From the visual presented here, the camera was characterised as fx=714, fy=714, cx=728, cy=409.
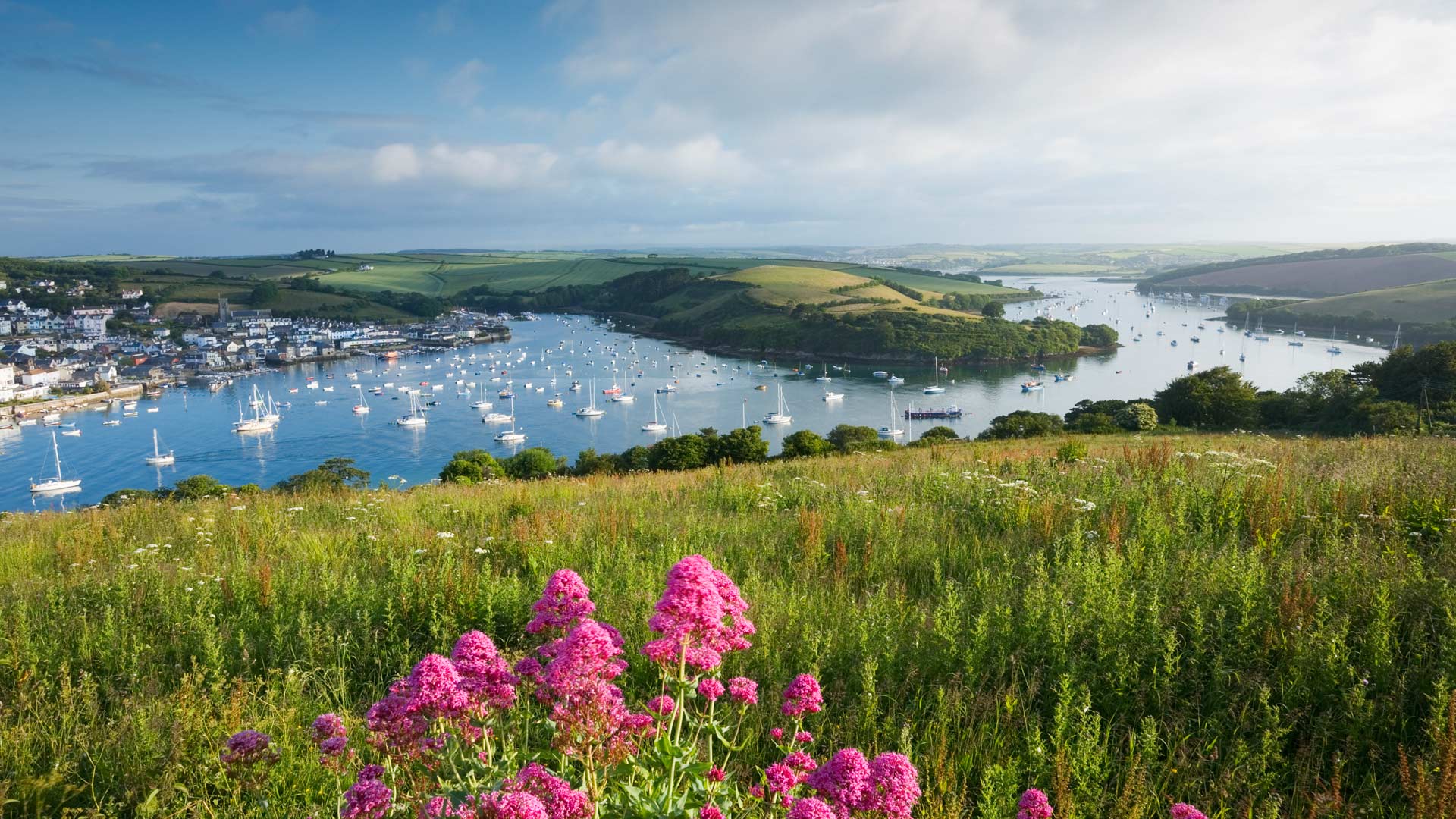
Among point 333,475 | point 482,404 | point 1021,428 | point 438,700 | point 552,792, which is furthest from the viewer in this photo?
point 482,404

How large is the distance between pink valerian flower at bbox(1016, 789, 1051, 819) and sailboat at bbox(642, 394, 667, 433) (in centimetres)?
6202

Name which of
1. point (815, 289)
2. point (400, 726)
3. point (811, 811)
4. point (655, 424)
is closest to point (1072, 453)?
point (811, 811)

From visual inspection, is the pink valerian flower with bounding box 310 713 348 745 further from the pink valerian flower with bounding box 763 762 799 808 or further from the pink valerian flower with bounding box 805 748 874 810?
the pink valerian flower with bounding box 805 748 874 810

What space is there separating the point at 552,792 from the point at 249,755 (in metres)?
1.12

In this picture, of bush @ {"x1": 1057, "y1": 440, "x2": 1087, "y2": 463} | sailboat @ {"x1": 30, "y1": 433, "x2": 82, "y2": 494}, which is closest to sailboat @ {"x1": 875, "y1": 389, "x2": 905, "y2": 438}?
bush @ {"x1": 1057, "y1": 440, "x2": 1087, "y2": 463}

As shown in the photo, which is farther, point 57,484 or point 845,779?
point 57,484

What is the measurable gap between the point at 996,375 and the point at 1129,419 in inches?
2438

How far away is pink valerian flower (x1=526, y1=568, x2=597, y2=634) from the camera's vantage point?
7.87ft

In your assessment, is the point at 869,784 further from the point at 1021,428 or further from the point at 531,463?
the point at 531,463

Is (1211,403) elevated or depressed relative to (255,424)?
elevated

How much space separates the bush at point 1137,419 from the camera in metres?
28.9

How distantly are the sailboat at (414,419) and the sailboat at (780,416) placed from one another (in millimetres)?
32321

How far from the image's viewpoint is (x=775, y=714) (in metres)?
3.36

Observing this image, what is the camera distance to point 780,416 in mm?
65688
